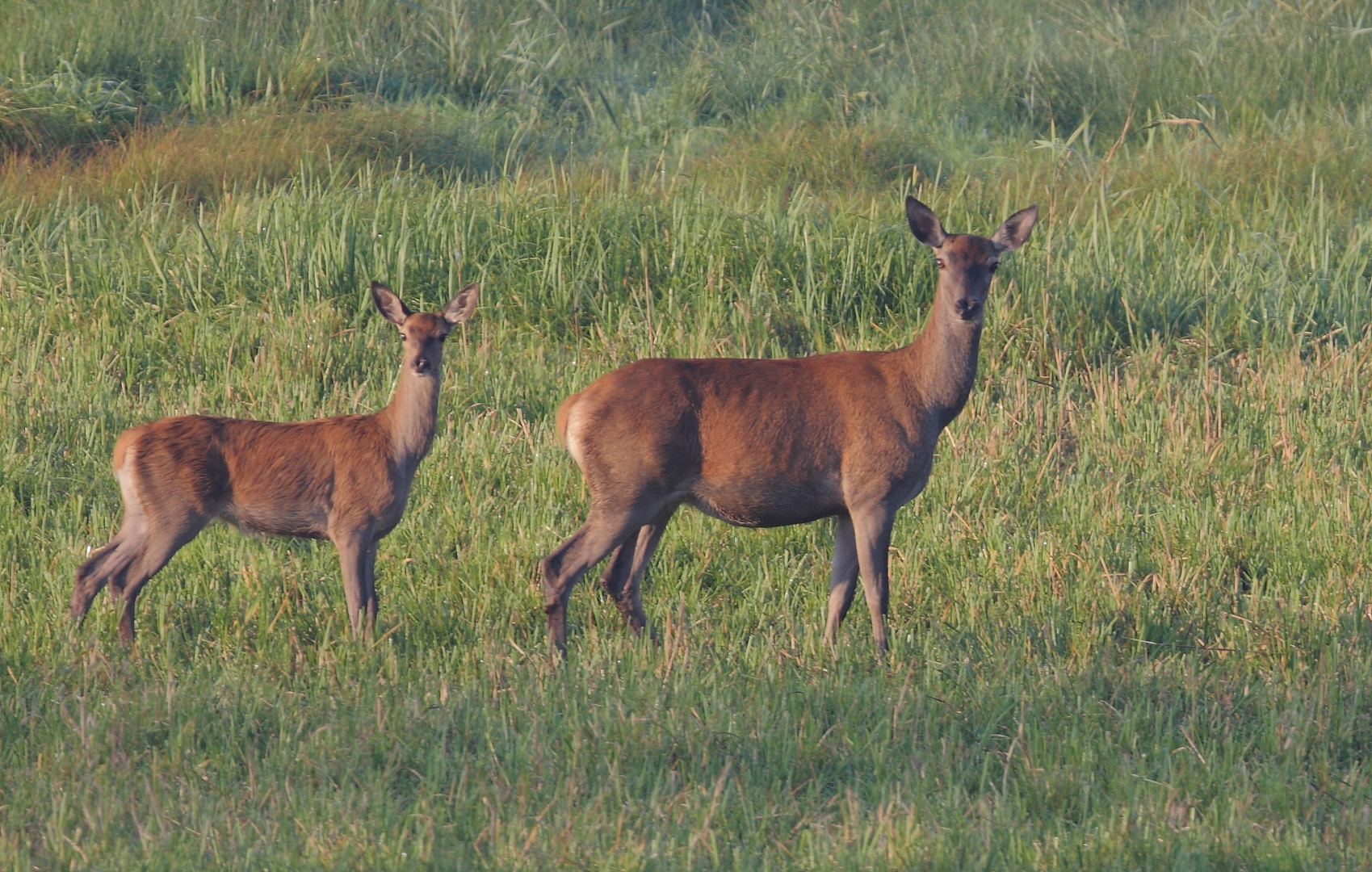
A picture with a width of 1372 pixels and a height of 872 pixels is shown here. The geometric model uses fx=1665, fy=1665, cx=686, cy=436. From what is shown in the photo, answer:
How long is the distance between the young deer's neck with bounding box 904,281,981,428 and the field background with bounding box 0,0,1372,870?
2.53ft

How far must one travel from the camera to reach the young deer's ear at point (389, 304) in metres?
6.50

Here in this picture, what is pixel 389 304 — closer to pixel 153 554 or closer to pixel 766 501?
pixel 153 554

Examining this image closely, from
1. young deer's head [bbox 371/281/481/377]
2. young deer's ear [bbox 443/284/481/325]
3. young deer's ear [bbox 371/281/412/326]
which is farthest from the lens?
young deer's ear [bbox 443/284/481/325]

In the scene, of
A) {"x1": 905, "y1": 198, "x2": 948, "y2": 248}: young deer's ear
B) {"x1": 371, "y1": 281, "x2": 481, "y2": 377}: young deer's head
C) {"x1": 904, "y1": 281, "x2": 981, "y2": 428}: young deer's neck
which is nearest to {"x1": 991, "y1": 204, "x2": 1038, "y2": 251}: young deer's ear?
{"x1": 905, "y1": 198, "x2": 948, "y2": 248}: young deer's ear

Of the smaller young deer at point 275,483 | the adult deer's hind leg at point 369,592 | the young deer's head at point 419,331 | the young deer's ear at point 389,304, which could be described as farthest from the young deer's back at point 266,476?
the young deer's ear at point 389,304

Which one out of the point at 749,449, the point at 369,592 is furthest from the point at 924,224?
the point at 369,592

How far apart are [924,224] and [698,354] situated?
264 cm

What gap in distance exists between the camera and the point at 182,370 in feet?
29.6

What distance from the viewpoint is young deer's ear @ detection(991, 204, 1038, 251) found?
6680mm

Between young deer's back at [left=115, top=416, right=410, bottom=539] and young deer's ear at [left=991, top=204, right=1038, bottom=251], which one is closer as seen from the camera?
young deer's back at [left=115, top=416, right=410, bottom=539]

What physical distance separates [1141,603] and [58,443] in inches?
196

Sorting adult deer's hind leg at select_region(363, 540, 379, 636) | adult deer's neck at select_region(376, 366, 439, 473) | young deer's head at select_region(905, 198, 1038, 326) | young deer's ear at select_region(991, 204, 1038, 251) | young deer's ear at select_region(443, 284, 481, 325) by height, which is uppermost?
young deer's ear at select_region(991, 204, 1038, 251)

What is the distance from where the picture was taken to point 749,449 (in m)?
6.10

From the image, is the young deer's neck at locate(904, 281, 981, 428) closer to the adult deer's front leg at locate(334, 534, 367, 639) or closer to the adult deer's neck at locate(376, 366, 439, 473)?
the adult deer's neck at locate(376, 366, 439, 473)
